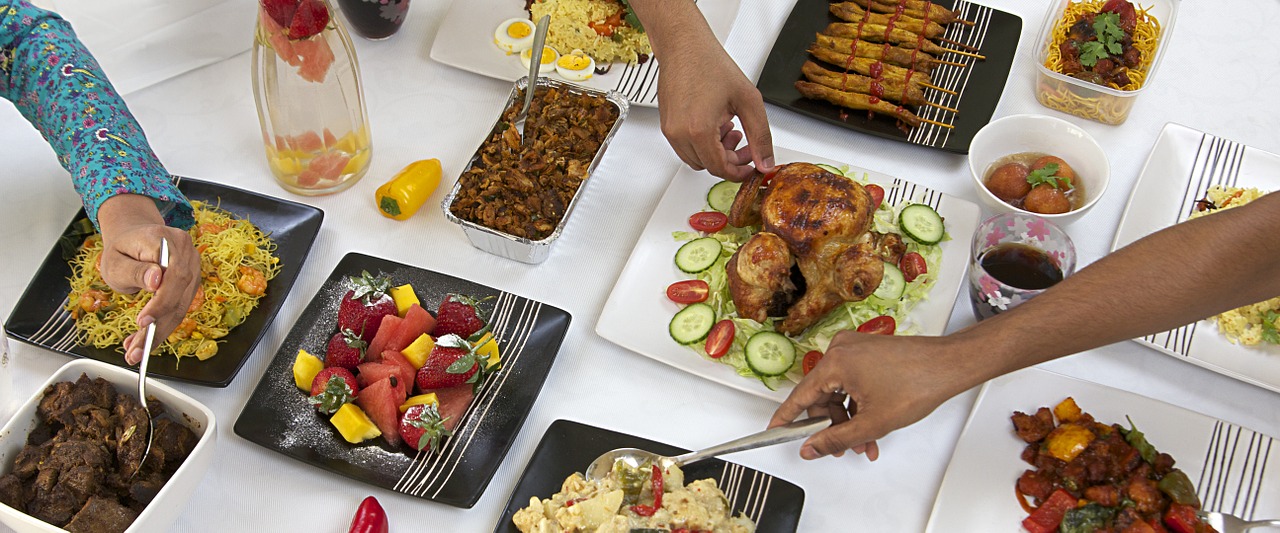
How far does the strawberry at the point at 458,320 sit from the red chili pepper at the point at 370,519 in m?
0.49

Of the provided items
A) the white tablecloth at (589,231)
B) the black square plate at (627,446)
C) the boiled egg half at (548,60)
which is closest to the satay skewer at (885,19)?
the white tablecloth at (589,231)

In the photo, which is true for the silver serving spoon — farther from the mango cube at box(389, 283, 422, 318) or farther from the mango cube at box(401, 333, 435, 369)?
the mango cube at box(389, 283, 422, 318)

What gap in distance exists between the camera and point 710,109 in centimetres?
269

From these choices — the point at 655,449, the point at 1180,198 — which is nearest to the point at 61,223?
the point at 655,449

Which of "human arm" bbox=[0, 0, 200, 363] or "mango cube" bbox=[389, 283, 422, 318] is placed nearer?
"human arm" bbox=[0, 0, 200, 363]

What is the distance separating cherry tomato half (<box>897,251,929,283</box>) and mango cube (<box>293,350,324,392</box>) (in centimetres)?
165

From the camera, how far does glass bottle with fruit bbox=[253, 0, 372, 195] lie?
268 centimetres

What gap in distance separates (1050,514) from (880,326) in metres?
0.63

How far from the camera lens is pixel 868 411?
207cm

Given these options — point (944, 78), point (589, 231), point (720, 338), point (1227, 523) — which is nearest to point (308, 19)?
point (589, 231)

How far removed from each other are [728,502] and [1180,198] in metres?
1.82

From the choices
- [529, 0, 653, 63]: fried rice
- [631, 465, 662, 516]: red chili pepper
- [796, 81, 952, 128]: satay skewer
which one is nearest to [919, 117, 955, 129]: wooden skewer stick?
[796, 81, 952, 128]: satay skewer

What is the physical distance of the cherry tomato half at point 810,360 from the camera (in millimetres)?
2518

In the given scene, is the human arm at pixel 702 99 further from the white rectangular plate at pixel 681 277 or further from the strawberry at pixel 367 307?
the strawberry at pixel 367 307
